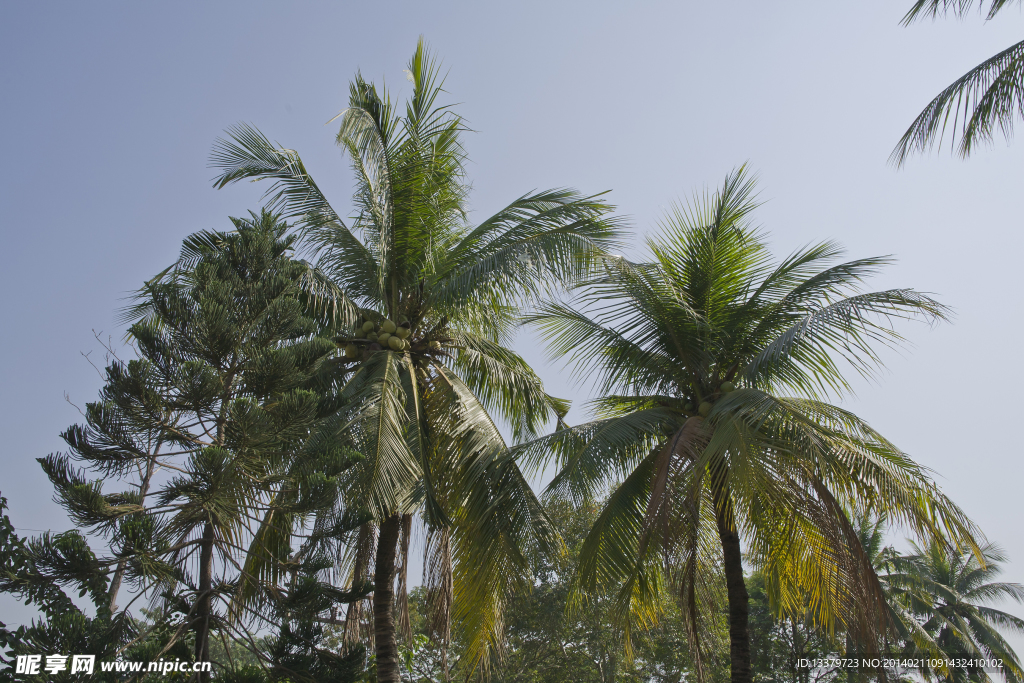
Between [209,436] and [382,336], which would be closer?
[209,436]

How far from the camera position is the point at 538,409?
33.3ft

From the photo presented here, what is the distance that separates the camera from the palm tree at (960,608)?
23.4 m

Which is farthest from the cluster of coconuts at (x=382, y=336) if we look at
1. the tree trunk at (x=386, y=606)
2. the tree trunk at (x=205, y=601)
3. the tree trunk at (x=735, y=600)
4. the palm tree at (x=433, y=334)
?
the tree trunk at (x=735, y=600)

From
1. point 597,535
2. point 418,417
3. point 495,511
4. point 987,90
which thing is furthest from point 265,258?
point 987,90

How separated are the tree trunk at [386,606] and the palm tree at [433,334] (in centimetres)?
2

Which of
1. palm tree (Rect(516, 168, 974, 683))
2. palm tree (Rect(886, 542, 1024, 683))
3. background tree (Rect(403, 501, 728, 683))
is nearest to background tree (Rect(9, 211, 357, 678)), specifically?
palm tree (Rect(516, 168, 974, 683))

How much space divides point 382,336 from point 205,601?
12.3ft

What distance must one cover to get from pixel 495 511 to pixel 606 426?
1.63m

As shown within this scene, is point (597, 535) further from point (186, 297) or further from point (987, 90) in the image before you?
point (987, 90)

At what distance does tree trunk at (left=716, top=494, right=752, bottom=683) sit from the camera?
7230 millimetres

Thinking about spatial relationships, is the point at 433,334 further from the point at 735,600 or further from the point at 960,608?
the point at 960,608

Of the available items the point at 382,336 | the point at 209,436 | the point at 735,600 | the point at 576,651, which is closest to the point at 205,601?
the point at 209,436

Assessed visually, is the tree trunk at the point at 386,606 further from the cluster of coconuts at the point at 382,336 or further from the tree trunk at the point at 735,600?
the tree trunk at the point at 735,600

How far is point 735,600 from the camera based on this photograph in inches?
299
